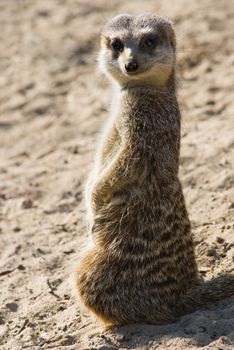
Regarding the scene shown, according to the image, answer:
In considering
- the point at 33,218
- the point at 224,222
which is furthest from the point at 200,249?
the point at 33,218

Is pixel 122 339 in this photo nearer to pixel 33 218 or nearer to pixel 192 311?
pixel 192 311

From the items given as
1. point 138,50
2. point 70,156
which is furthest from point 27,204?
point 138,50

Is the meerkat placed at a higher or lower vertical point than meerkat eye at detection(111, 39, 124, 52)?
lower

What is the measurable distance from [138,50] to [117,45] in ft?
0.59

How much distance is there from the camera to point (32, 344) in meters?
3.71

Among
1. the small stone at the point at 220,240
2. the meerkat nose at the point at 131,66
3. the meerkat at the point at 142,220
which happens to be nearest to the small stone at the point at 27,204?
the meerkat at the point at 142,220

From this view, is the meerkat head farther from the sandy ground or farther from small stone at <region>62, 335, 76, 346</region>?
small stone at <region>62, 335, 76, 346</region>

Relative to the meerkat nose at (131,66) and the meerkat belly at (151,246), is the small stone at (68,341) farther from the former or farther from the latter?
the meerkat nose at (131,66)

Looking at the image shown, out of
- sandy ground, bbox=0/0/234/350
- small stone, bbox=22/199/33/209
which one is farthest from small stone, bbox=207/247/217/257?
small stone, bbox=22/199/33/209

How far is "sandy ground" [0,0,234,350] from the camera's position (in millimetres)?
3748

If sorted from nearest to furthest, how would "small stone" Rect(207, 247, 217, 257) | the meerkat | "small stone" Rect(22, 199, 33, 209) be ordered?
1. the meerkat
2. "small stone" Rect(207, 247, 217, 257)
3. "small stone" Rect(22, 199, 33, 209)

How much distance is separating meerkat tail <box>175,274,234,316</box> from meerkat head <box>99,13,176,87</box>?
0.99m

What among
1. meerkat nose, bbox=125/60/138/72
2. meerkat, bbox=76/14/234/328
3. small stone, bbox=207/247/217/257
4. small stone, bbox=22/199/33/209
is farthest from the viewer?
small stone, bbox=22/199/33/209

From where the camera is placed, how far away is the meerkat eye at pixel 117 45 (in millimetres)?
4043
